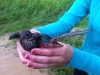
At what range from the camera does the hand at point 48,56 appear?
0.91m

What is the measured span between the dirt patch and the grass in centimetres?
73

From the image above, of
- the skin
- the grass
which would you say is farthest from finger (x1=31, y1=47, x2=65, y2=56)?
the grass

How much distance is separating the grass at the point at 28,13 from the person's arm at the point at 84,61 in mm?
3152

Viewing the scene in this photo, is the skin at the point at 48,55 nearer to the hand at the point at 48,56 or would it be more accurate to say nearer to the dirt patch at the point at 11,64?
the hand at the point at 48,56

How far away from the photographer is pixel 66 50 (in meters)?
0.94

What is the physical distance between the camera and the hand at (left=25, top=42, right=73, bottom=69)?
907 mm

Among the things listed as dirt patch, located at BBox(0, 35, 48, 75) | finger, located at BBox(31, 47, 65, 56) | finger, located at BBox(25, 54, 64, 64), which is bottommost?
dirt patch, located at BBox(0, 35, 48, 75)

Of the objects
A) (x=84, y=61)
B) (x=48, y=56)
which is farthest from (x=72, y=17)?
(x=48, y=56)

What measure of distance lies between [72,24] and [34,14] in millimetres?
4007

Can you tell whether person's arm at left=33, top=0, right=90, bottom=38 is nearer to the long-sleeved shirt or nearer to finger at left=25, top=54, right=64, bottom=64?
the long-sleeved shirt

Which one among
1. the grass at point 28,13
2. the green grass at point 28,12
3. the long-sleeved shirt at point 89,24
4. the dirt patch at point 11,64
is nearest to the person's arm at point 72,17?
the long-sleeved shirt at point 89,24

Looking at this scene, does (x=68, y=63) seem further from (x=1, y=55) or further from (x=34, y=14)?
(x=34, y=14)

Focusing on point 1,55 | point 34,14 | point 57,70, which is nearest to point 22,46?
point 57,70

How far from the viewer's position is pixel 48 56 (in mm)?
913
